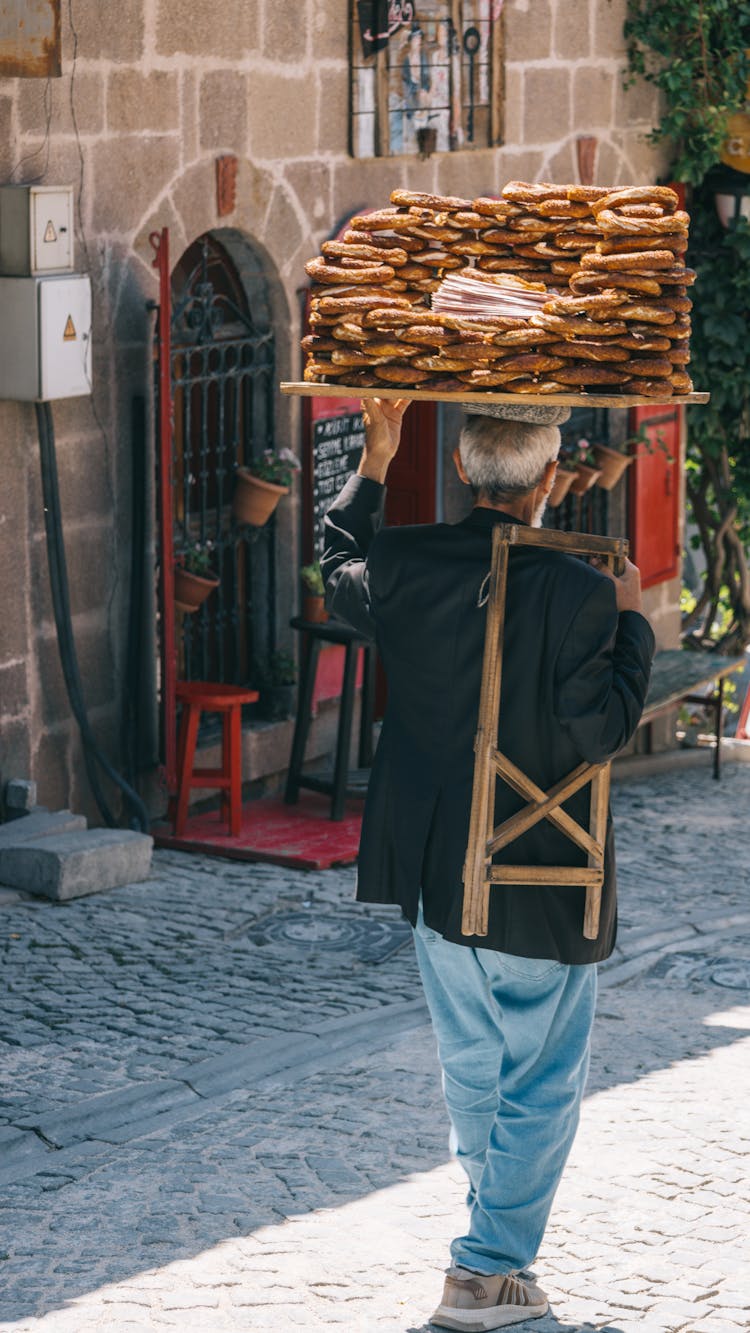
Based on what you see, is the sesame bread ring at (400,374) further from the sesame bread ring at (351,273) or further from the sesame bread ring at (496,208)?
the sesame bread ring at (496,208)

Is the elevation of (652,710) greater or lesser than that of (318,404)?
lesser

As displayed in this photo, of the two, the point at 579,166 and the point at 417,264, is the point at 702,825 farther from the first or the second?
the point at 417,264

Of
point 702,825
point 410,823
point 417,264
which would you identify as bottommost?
point 702,825

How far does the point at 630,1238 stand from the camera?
5.01 m

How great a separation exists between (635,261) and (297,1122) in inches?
97.5

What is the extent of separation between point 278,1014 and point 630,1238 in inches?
76.2

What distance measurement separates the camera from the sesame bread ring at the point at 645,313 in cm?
460

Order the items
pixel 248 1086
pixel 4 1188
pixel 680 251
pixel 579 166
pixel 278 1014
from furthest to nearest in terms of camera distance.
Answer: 1. pixel 579 166
2. pixel 278 1014
3. pixel 248 1086
4. pixel 4 1188
5. pixel 680 251

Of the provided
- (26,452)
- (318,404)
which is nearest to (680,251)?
(26,452)

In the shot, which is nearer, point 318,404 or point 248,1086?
point 248,1086

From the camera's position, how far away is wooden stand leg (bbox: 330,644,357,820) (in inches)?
354

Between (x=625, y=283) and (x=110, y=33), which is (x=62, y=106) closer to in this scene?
(x=110, y=33)

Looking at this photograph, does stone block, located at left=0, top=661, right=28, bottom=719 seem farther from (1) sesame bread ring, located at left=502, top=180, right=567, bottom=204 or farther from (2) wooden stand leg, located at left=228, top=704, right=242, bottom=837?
(1) sesame bread ring, located at left=502, top=180, right=567, bottom=204

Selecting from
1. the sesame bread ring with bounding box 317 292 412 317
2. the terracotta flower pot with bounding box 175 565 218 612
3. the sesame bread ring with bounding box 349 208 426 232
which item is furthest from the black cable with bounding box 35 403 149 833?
the sesame bread ring with bounding box 317 292 412 317
